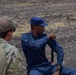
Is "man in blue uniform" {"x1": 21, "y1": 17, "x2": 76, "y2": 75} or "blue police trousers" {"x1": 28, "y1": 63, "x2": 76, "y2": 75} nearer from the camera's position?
"man in blue uniform" {"x1": 21, "y1": 17, "x2": 76, "y2": 75}

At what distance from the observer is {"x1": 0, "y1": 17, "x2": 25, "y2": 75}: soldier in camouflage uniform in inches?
173

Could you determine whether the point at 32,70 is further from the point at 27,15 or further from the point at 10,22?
the point at 27,15

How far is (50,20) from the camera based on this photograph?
20859mm

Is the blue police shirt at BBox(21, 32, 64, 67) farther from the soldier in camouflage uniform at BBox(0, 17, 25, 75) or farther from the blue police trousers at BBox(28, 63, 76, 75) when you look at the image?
the soldier in camouflage uniform at BBox(0, 17, 25, 75)

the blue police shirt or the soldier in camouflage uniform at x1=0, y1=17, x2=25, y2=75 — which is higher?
the soldier in camouflage uniform at x1=0, y1=17, x2=25, y2=75

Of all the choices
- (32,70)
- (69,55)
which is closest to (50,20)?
(69,55)

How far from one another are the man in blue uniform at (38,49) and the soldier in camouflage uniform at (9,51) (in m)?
2.11

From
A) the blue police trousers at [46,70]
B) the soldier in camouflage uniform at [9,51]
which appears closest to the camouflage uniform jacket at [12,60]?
the soldier in camouflage uniform at [9,51]

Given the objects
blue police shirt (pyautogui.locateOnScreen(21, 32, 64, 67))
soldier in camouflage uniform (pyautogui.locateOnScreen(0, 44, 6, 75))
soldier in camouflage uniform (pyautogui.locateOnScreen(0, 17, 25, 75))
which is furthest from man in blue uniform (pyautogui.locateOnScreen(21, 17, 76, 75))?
soldier in camouflage uniform (pyautogui.locateOnScreen(0, 44, 6, 75))

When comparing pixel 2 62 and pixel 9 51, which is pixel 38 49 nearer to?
pixel 9 51

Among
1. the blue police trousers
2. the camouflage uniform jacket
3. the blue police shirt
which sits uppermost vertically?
the camouflage uniform jacket

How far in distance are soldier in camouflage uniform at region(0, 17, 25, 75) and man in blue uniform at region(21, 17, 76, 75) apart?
2.11 m

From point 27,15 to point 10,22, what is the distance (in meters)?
19.2

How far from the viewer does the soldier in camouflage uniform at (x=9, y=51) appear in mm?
4395
